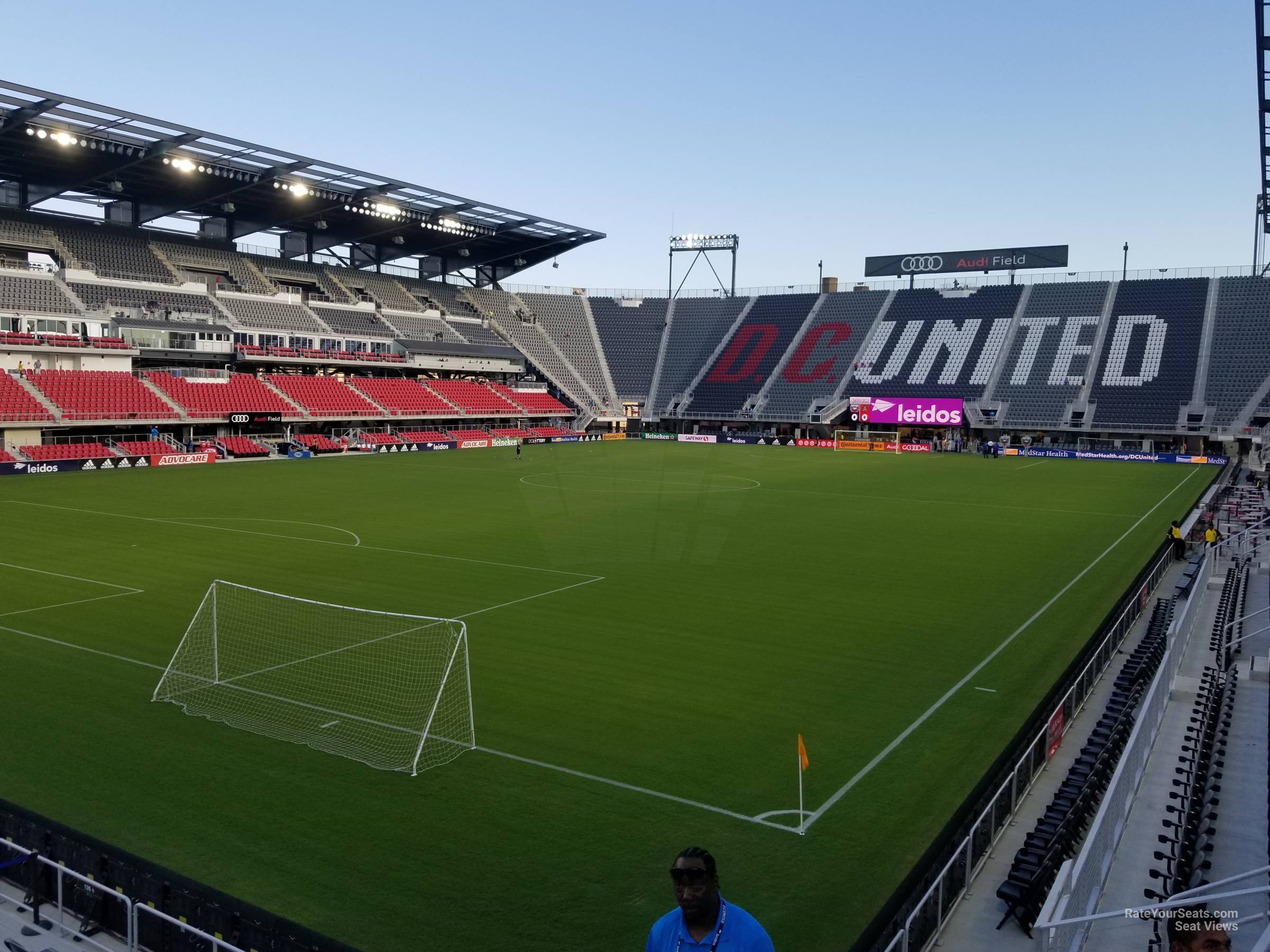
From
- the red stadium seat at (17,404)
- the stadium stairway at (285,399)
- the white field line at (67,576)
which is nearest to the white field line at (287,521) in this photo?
the white field line at (67,576)

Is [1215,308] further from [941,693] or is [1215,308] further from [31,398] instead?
[31,398]

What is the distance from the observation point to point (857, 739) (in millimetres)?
11250

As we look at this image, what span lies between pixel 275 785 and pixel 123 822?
144 cm

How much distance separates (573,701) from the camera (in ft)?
40.9

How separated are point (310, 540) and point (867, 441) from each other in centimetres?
5335

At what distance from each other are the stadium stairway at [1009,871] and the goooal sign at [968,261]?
75891mm

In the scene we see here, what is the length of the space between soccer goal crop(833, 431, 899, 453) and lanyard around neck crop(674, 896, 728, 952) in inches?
2507

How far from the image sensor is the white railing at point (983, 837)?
22.9ft

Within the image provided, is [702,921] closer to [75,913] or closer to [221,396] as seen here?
[75,913]

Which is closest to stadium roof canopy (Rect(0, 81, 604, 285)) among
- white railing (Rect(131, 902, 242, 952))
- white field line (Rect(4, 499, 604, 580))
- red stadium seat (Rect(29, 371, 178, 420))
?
red stadium seat (Rect(29, 371, 178, 420))

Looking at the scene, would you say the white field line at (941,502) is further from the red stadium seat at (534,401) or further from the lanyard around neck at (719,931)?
the red stadium seat at (534,401)

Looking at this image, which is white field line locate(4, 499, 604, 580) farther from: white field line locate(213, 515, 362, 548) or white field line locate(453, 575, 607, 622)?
white field line locate(213, 515, 362, 548)

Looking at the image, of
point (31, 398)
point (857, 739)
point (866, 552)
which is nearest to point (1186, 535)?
point (866, 552)

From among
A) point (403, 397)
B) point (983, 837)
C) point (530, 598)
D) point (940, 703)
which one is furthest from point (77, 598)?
point (403, 397)
